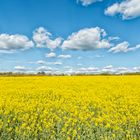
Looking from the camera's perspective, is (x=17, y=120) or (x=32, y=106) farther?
(x=32, y=106)

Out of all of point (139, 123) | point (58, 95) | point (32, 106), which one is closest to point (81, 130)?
point (139, 123)

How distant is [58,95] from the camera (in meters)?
13.2

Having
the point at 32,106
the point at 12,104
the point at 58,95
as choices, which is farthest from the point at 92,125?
the point at 58,95

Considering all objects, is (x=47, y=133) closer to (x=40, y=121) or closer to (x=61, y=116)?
(x=40, y=121)

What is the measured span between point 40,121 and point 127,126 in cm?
257

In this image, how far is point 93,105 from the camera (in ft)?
33.3

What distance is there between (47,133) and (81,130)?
92 cm

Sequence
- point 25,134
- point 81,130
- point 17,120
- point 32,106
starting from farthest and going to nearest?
point 32,106, point 17,120, point 81,130, point 25,134

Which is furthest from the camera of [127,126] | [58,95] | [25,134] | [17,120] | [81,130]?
[58,95]

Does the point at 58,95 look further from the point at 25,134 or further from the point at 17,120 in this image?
the point at 25,134

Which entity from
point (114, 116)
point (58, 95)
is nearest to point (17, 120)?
point (114, 116)

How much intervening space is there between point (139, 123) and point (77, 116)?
192 cm

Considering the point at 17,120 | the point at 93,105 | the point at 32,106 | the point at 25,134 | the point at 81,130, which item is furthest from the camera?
the point at 93,105

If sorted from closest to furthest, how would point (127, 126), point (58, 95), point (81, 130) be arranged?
point (81, 130), point (127, 126), point (58, 95)
